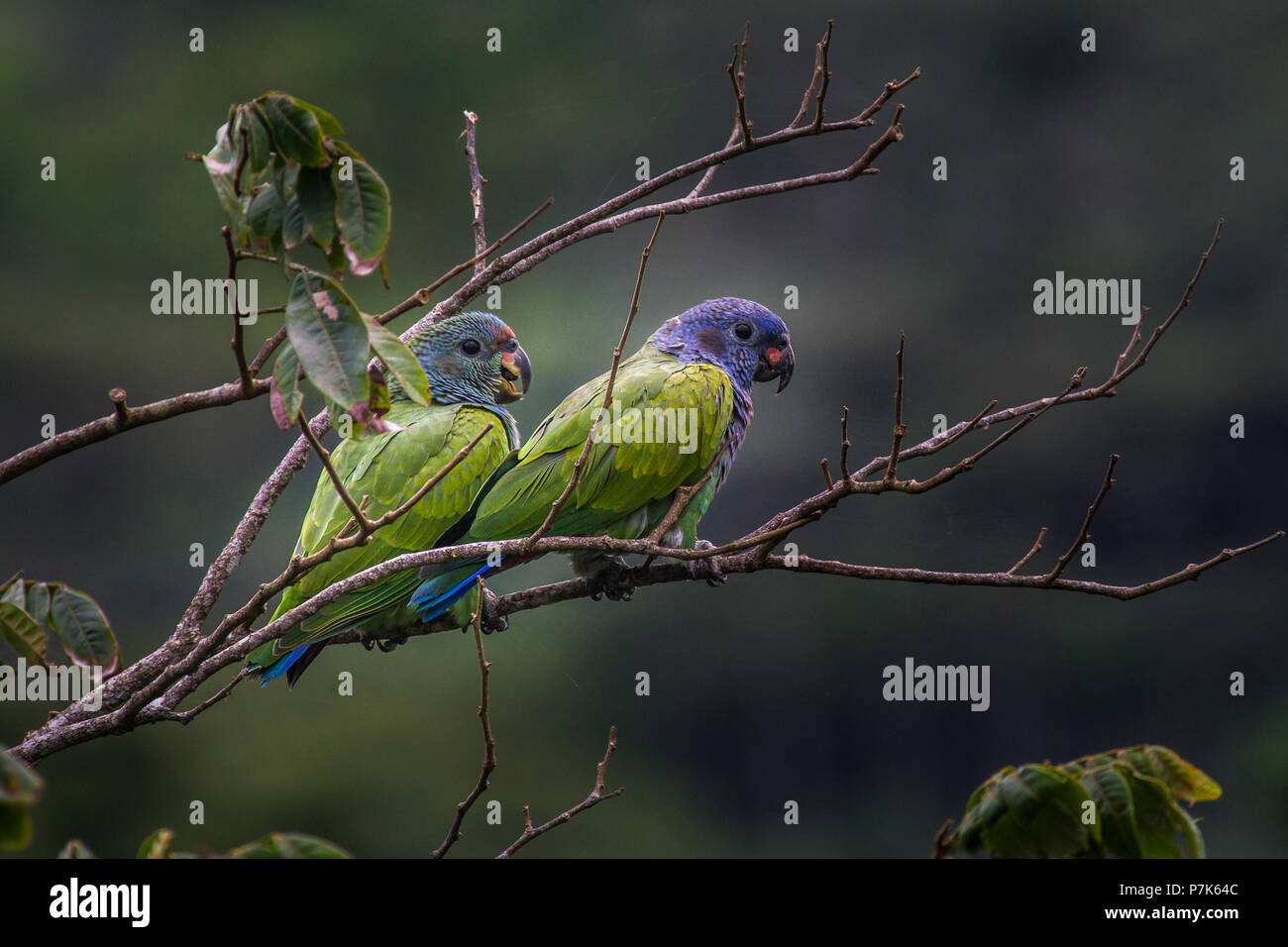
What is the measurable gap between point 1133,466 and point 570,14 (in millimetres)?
7375

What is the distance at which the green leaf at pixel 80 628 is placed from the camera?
2135 millimetres

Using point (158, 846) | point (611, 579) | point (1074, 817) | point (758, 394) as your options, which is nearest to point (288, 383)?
point (158, 846)

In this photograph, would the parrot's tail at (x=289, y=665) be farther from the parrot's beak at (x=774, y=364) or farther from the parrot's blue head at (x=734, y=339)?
the parrot's beak at (x=774, y=364)

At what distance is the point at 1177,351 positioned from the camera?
40.8ft

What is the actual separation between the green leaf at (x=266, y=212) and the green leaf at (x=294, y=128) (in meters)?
0.09

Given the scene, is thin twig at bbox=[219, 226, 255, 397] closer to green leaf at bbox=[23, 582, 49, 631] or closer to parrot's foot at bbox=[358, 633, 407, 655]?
green leaf at bbox=[23, 582, 49, 631]

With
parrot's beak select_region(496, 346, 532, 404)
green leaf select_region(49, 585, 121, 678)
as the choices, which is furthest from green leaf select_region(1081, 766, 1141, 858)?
parrot's beak select_region(496, 346, 532, 404)

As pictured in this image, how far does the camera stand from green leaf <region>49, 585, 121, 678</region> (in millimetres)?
2135

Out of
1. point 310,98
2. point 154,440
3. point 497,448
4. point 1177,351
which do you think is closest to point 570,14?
point 310,98

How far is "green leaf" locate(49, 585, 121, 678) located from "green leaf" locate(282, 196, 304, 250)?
0.76 meters

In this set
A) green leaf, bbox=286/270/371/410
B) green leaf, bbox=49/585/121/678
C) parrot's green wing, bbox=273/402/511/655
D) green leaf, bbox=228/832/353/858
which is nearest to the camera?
A: green leaf, bbox=228/832/353/858

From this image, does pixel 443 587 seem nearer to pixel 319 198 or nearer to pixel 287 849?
pixel 319 198

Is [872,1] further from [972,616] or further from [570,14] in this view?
[972,616]

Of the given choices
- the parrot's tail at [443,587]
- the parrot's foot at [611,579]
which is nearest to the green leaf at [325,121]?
the parrot's tail at [443,587]
